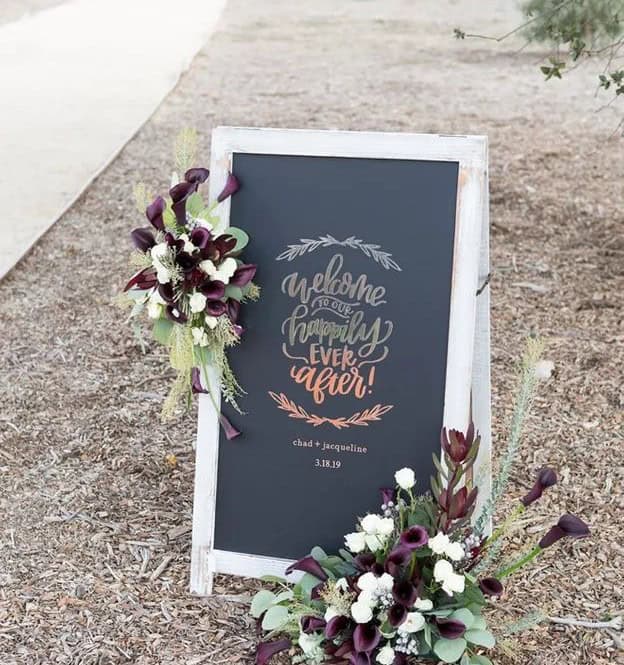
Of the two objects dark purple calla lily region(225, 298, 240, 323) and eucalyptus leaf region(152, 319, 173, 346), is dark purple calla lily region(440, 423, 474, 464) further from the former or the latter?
eucalyptus leaf region(152, 319, 173, 346)

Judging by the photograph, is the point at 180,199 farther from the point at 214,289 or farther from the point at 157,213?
the point at 214,289

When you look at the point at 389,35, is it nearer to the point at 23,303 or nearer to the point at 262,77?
the point at 262,77

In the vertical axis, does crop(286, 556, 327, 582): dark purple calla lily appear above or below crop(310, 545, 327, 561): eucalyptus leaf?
above

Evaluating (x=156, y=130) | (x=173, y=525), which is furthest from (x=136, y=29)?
(x=173, y=525)

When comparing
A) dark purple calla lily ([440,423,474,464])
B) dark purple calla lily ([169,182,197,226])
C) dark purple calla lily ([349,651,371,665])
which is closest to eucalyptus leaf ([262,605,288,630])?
dark purple calla lily ([349,651,371,665])

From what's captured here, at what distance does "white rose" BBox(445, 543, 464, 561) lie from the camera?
6.38 ft

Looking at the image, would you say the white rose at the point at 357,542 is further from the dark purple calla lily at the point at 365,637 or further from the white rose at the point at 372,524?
the dark purple calla lily at the point at 365,637

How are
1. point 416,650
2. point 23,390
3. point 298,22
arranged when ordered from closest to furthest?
point 416,650 → point 23,390 → point 298,22

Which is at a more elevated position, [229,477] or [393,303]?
[393,303]

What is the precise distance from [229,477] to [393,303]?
1.96 feet

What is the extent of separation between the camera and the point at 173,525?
8.75ft

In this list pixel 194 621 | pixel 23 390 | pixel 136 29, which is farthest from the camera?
pixel 136 29

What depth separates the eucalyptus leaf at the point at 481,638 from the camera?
198cm

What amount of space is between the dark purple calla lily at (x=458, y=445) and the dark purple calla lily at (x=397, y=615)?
32 cm
